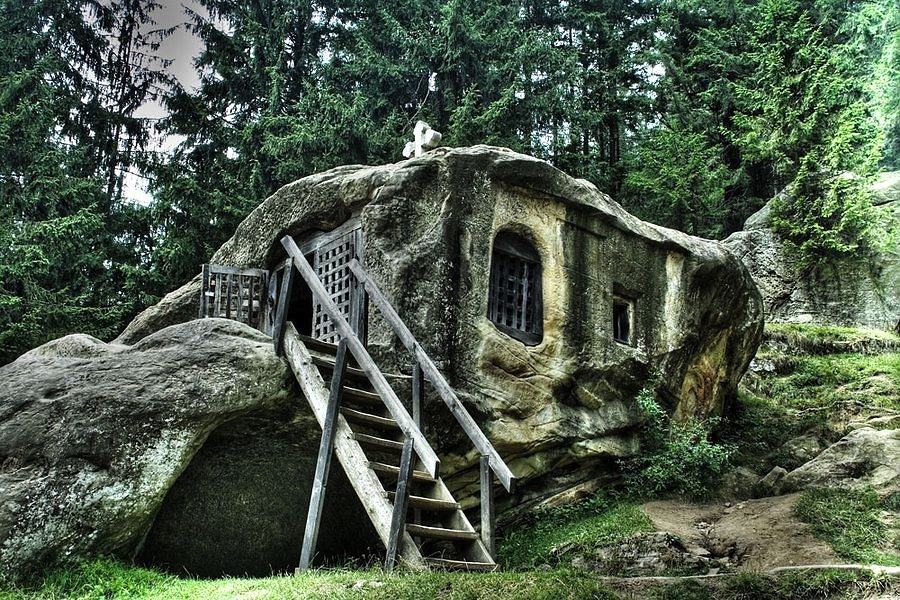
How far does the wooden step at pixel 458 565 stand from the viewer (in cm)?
809

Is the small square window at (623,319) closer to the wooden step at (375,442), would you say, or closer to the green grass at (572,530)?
the green grass at (572,530)

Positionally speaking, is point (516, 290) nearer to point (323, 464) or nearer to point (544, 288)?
point (544, 288)

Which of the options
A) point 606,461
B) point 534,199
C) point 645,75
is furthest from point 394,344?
point 645,75

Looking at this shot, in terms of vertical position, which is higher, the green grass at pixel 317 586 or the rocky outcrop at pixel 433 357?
the rocky outcrop at pixel 433 357

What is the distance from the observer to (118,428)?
360 inches

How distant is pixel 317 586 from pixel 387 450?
2.23m

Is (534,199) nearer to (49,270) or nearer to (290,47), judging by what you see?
(49,270)

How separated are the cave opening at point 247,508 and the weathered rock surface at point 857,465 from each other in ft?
22.2

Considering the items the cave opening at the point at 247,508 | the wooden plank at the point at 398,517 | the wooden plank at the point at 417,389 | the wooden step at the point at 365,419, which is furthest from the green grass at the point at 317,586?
the wooden plank at the point at 417,389

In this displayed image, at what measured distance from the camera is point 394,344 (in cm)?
1151

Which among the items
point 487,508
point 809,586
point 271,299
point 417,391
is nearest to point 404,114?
point 271,299

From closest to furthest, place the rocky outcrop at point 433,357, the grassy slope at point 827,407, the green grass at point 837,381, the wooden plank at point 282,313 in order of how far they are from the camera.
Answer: the rocky outcrop at point 433,357, the grassy slope at point 827,407, the wooden plank at point 282,313, the green grass at point 837,381

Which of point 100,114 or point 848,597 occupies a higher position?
point 100,114

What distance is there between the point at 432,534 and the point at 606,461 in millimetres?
5867
